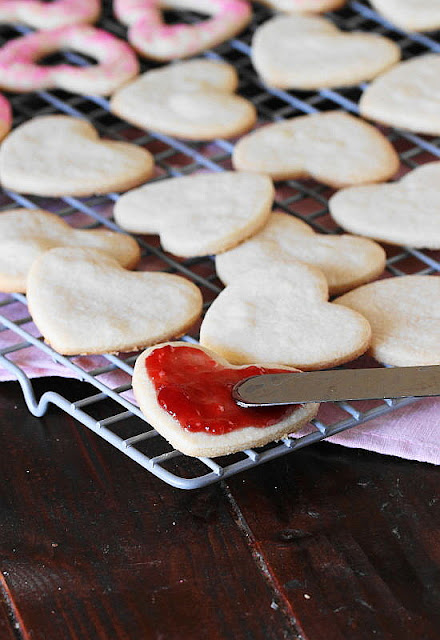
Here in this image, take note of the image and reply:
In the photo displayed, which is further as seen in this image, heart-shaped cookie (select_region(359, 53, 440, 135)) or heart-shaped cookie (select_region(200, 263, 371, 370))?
heart-shaped cookie (select_region(359, 53, 440, 135))

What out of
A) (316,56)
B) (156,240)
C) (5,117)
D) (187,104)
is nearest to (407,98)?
(316,56)

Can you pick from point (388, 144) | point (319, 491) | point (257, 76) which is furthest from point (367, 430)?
point (257, 76)

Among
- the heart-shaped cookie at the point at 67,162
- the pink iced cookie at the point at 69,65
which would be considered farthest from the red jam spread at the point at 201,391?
the pink iced cookie at the point at 69,65

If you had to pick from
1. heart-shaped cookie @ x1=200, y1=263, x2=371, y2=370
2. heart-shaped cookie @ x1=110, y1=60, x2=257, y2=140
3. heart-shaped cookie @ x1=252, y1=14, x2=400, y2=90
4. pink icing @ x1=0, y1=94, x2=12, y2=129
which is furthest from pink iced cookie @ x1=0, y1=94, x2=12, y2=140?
heart-shaped cookie @ x1=200, y1=263, x2=371, y2=370

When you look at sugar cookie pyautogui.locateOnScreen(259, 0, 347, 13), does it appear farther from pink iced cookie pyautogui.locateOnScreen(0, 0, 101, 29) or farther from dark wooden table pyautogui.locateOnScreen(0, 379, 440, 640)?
dark wooden table pyautogui.locateOnScreen(0, 379, 440, 640)

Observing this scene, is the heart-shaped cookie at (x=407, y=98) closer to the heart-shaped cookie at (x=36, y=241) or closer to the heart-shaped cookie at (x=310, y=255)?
the heart-shaped cookie at (x=310, y=255)

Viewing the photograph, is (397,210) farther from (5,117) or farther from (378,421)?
(5,117)
